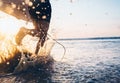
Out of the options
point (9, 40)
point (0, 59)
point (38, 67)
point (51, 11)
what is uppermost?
point (51, 11)

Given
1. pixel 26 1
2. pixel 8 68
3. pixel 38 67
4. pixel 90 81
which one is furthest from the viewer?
pixel 38 67

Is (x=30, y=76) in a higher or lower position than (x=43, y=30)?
lower

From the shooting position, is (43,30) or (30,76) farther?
(43,30)

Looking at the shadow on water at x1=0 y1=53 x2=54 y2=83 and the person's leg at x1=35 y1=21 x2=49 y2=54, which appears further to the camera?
the person's leg at x1=35 y1=21 x2=49 y2=54

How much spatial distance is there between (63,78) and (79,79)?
0.69 meters

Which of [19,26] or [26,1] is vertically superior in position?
[26,1]

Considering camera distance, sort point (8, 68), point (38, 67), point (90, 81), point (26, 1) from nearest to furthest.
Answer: point (90, 81)
point (26, 1)
point (8, 68)
point (38, 67)

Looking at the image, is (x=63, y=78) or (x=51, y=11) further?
(x=51, y=11)

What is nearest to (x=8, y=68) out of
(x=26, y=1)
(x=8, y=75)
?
(x=8, y=75)

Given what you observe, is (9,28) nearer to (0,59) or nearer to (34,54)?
(0,59)

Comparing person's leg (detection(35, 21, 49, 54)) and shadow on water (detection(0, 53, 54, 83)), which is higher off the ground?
person's leg (detection(35, 21, 49, 54))

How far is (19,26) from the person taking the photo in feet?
35.2

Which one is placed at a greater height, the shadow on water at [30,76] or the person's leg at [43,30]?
the person's leg at [43,30]

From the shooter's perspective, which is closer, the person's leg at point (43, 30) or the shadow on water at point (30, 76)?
the shadow on water at point (30, 76)
